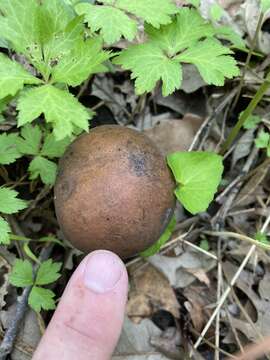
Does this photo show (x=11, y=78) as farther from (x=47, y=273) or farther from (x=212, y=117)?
(x=212, y=117)

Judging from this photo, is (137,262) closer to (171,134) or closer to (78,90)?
(171,134)

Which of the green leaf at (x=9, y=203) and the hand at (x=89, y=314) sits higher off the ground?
the green leaf at (x=9, y=203)

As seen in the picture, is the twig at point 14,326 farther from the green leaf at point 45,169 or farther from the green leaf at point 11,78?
the green leaf at point 11,78

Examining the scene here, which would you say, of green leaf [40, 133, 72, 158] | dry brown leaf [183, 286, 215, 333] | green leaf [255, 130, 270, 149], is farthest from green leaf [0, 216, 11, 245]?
green leaf [255, 130, 270, 149]

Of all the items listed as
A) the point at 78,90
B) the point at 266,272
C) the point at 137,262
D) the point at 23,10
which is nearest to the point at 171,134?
the point at 78,90

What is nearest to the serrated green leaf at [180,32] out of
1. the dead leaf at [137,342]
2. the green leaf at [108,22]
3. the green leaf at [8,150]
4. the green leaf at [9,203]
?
the green leaf at [108,22]

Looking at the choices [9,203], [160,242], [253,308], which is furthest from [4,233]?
[253,308]
